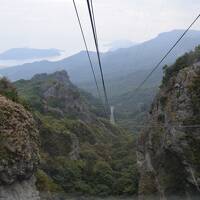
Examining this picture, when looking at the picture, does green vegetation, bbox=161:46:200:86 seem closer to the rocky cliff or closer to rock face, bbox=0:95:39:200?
the rocky cliff

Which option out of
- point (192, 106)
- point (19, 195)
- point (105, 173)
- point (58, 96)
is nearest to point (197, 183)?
point (192, 106)

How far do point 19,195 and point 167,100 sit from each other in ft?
34.6

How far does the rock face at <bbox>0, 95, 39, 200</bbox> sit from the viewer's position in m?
19.6

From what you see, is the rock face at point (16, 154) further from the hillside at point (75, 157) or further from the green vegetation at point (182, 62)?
the green vegetation at point (182, 62)

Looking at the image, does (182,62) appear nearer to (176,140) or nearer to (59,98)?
(176,140)

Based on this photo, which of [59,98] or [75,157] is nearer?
[75,157]

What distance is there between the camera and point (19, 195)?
19875 mm

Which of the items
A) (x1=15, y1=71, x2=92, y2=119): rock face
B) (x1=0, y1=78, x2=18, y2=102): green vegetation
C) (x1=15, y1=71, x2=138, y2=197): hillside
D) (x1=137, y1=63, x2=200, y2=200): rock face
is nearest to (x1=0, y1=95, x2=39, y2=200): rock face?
(x1=0, y1=78, x2=18, y2=102): green vegetation

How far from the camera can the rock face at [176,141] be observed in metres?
22.4

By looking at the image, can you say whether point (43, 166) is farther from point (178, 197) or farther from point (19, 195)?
point (19, 195)

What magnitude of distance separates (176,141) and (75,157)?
128 feet

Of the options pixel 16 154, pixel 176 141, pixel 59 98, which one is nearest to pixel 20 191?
pixel 16 154

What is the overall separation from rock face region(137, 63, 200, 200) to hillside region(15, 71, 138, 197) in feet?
19.6

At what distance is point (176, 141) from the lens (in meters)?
23.1
